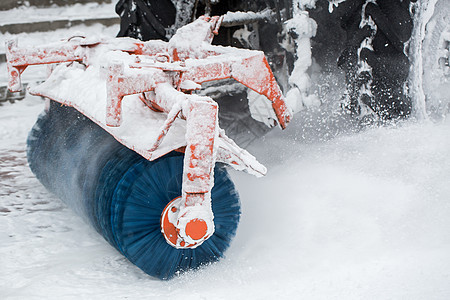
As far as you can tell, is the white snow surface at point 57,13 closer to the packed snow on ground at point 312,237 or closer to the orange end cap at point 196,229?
the packed snow on ground at point 312,237

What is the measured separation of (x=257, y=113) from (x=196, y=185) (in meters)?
0.97

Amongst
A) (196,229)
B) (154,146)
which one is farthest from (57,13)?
(196,229)

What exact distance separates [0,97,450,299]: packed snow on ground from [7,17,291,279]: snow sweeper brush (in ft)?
0.35

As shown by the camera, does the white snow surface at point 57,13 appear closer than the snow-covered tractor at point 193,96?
No

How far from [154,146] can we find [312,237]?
560mm

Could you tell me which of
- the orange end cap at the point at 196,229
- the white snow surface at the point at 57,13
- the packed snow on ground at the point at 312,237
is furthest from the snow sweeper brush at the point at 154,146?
the white snow surface at the point at 57,13

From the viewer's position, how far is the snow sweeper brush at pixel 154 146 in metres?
1.29

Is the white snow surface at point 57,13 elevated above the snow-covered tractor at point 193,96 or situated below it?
below

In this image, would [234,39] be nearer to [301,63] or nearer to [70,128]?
[301,63]

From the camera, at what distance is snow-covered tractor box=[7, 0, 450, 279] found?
1366mm

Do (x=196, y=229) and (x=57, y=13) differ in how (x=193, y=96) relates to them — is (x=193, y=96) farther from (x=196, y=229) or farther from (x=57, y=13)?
(x=57, y=13)

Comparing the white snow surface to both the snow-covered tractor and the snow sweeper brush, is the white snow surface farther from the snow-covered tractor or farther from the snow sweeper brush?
the snow sweeper brush

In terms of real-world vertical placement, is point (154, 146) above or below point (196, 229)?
above

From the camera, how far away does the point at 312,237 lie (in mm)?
1617
